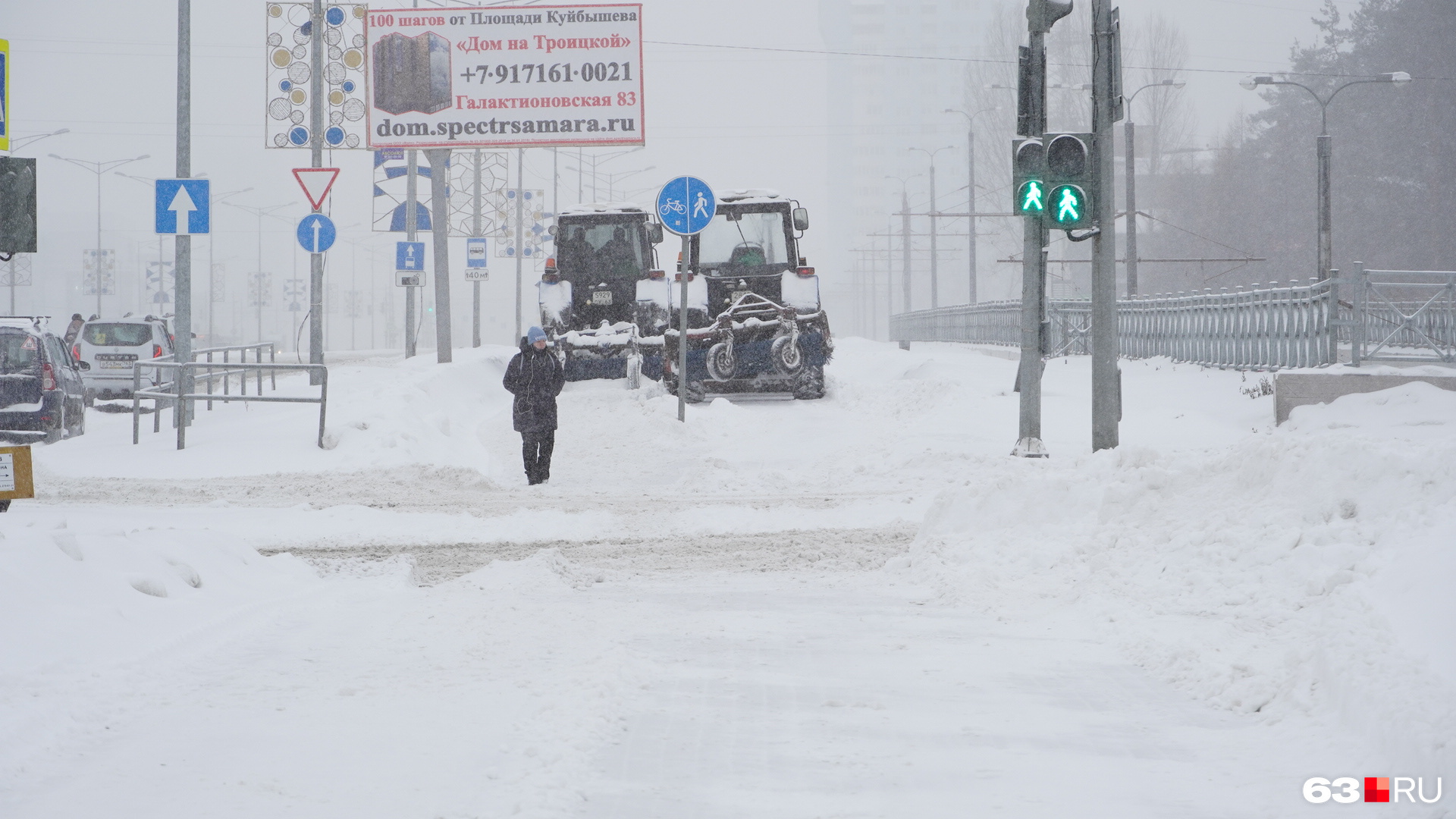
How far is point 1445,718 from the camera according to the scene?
419 centimetres

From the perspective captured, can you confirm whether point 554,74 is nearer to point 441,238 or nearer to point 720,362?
point 441,238

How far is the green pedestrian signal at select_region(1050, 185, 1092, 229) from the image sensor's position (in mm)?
12047

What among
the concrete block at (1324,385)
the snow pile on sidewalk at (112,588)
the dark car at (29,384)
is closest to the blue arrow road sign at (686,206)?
the concrete block at (1324,385)

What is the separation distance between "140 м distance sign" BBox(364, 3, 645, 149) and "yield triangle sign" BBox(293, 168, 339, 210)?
12785 mm

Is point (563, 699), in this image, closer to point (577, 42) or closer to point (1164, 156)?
point (577, 42)

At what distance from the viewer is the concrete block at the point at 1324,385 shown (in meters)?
17.0

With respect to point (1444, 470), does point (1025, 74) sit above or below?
above

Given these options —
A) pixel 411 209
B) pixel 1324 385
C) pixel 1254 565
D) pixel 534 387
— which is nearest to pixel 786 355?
pixel 1324 385

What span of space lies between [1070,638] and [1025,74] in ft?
25.5

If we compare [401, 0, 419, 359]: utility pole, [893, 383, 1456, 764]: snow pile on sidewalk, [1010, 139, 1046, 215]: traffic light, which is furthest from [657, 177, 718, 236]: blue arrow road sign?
[401, 0, 419, 359]: utility pole

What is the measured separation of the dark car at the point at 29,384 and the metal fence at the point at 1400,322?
58.6 ft

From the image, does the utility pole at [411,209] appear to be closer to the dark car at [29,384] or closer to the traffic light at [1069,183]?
the dark car at [29,384]

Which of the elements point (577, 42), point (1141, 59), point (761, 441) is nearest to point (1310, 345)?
point (761, 441)

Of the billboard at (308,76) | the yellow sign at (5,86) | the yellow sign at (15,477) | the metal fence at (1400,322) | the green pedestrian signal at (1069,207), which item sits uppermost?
the billboard at (308,76)
